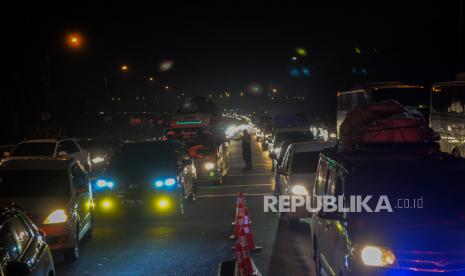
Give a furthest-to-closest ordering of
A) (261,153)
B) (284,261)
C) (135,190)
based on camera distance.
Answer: (261,153) → (135,190) → (284,261)

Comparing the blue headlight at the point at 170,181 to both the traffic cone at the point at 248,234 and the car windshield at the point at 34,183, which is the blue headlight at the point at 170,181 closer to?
the car windshield at the point at 34,183

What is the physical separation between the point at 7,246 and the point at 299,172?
805 centimetres

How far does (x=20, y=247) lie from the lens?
6047 mm

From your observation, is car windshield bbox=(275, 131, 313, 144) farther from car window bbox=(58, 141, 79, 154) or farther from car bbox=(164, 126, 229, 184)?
car window bbox=(58, 141, 79, 154)

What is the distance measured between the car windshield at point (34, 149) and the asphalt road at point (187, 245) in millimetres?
7722

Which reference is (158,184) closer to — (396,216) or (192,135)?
(396,216)

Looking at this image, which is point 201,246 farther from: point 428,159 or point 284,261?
point 428,159

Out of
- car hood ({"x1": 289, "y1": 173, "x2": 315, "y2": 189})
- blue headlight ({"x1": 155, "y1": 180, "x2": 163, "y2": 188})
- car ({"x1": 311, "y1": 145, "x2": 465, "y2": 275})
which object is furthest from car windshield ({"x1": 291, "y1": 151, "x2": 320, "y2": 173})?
car ({"x1": 311, "y1": 145, "x2": 465, "y2": 275})

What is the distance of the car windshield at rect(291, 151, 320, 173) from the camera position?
13.1 metres

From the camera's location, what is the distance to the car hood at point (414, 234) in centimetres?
589

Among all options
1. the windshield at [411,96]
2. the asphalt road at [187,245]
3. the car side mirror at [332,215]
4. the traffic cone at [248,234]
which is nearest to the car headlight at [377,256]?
the car side mirror at [332,215]

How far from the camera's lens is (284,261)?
9945mm

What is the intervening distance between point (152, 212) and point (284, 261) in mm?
5420

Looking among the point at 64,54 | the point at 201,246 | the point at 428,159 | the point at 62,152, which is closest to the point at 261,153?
the point at 62,152
